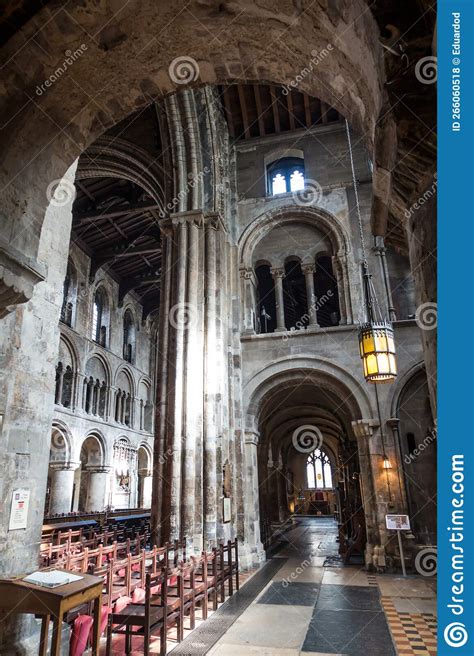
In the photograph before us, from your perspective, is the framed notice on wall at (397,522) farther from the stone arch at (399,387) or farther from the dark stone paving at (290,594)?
the stone arch at (399,387)

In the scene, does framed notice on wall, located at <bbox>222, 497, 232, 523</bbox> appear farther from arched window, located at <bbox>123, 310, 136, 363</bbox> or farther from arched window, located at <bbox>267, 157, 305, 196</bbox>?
arched window, located at <bbox>123, 310, 136, 363</bbox>

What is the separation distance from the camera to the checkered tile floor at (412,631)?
5.13 m

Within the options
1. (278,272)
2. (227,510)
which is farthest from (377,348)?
(278,272)

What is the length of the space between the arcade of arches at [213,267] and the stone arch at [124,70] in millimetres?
15

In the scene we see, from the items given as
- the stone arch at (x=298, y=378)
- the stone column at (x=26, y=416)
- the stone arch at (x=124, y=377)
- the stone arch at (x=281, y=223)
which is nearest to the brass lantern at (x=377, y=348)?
the stone column at (x=26, y=416)

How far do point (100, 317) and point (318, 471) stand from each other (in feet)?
53.4

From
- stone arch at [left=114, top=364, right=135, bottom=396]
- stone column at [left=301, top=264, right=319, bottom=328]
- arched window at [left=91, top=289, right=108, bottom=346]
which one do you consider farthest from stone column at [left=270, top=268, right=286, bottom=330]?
stone arch at [left=114, top=364, right=135, bottom=396]

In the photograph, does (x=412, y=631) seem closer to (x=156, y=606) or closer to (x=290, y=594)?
(x=290, y=594)

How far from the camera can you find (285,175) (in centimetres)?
1490

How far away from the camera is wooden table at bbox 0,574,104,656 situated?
2.87 meters

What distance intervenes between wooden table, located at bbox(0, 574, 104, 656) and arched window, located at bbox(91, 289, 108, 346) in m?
19.4

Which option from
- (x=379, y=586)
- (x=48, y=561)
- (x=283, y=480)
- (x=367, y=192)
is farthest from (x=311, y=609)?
(x=283, y=480)

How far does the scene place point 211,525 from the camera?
950 centimetres

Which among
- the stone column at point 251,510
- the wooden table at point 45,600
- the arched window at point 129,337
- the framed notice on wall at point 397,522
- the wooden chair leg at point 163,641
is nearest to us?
the wooden table at point 45,600
